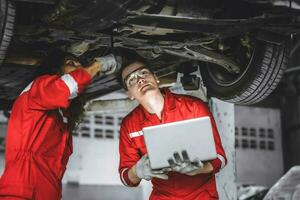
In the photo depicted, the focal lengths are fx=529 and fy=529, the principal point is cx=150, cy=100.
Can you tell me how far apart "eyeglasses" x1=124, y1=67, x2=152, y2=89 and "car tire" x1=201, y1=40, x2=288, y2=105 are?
2.04 feet

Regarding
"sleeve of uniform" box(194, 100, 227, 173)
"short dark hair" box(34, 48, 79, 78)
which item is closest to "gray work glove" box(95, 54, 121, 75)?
"short dark hair" box(34, 48, 79, 78)

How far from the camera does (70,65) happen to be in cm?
321

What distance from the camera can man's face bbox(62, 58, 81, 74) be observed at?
3.19m

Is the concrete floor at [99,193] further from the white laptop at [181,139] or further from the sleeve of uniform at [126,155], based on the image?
the white laptop at [181,139]

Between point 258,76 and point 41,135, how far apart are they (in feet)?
4.52

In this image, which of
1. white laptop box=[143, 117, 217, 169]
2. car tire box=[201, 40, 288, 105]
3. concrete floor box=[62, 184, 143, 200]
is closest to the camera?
white laptop box=[143, 117, 217, 169]

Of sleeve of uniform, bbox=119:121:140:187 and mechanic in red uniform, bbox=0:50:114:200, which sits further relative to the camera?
sleeve of uniform, bbox=119:121:140:187

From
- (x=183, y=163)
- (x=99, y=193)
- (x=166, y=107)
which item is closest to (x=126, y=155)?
(x=166, y=107)

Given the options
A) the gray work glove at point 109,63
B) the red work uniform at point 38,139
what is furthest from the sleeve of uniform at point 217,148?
the red work uniform at point 38,139

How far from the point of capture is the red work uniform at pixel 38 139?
2.90m

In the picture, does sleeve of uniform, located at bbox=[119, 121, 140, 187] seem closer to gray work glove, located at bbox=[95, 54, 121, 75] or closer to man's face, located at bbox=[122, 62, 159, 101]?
man's face, located at bbox=[122, 62, 159, 101]

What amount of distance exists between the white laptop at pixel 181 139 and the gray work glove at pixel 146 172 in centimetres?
10

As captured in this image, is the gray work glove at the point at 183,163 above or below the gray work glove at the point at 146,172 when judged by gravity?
above

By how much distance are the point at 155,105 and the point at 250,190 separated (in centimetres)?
384
